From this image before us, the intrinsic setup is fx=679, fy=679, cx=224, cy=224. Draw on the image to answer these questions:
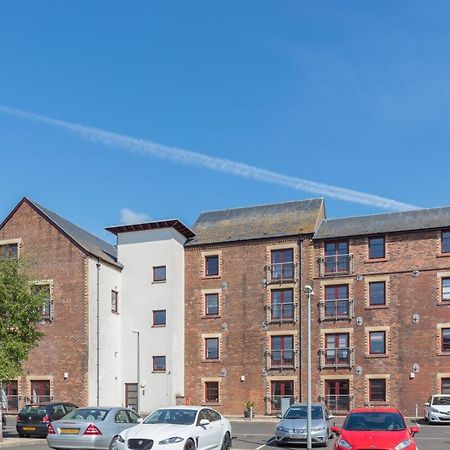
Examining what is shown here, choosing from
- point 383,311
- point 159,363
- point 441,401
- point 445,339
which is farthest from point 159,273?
point 441,401

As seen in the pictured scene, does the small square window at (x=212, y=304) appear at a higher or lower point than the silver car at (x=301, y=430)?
higher

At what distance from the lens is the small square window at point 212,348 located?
4328 cm

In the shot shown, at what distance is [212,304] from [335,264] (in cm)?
840

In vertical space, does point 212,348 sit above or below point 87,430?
above

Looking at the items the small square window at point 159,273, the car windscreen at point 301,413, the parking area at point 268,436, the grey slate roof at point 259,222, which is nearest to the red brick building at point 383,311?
the grey slate roof at point 259,222

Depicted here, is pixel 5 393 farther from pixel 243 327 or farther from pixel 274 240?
pixel 274 240

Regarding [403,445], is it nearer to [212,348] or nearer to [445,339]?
[445,339]

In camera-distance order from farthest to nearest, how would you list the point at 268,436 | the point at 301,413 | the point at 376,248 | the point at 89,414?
the point at 376,248 → the point at 268,436 → the point at 301,413 → the point at 89,414

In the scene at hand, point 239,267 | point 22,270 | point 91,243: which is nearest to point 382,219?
point 239,267

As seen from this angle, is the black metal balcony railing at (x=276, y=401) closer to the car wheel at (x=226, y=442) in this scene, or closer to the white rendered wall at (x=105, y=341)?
the white rendered wall at (x=105, y=341)

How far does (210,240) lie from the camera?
44.7 meters

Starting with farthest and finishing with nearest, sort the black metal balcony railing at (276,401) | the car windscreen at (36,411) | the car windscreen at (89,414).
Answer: the black metal balcony railing at (276,401), the car windscreen at (36,411), the car windscreen at (89,414)

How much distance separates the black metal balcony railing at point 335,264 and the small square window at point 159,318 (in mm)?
10323

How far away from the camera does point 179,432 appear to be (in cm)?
1609
